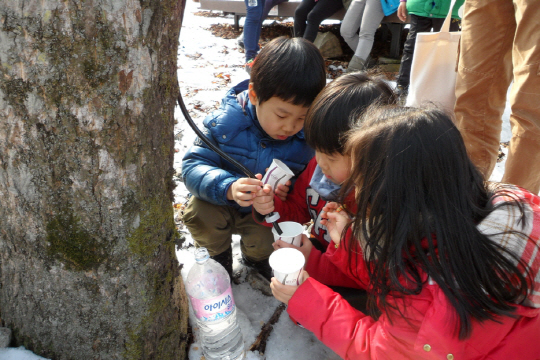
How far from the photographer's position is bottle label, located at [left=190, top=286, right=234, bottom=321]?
4.92 ft

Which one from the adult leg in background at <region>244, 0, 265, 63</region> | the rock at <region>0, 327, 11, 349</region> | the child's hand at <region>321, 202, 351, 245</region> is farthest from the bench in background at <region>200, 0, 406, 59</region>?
the rock at <region>0, 327, 11, 349</region>

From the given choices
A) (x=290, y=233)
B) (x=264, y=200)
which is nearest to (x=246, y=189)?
(x=264, y=200)

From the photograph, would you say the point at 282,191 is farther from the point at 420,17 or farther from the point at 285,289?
the point at 420,17

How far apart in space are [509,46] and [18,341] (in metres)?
2.94

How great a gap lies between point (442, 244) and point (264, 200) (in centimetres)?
81

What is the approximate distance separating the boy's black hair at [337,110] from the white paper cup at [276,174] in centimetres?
20

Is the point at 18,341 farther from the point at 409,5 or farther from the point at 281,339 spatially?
the point at 409,5

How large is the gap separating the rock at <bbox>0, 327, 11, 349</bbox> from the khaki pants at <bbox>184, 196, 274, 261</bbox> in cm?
89

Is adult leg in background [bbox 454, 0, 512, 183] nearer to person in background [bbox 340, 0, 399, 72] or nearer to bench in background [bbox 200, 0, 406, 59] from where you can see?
person in background [bbox 340, 0, 399, 72]

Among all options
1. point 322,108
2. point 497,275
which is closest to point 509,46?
point 322,108

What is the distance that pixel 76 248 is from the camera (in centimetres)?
123

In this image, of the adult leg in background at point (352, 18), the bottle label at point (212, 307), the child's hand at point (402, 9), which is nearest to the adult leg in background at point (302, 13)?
the adult leg in background at point (352, 18)

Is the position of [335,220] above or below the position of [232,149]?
below

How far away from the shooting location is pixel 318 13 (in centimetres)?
588
